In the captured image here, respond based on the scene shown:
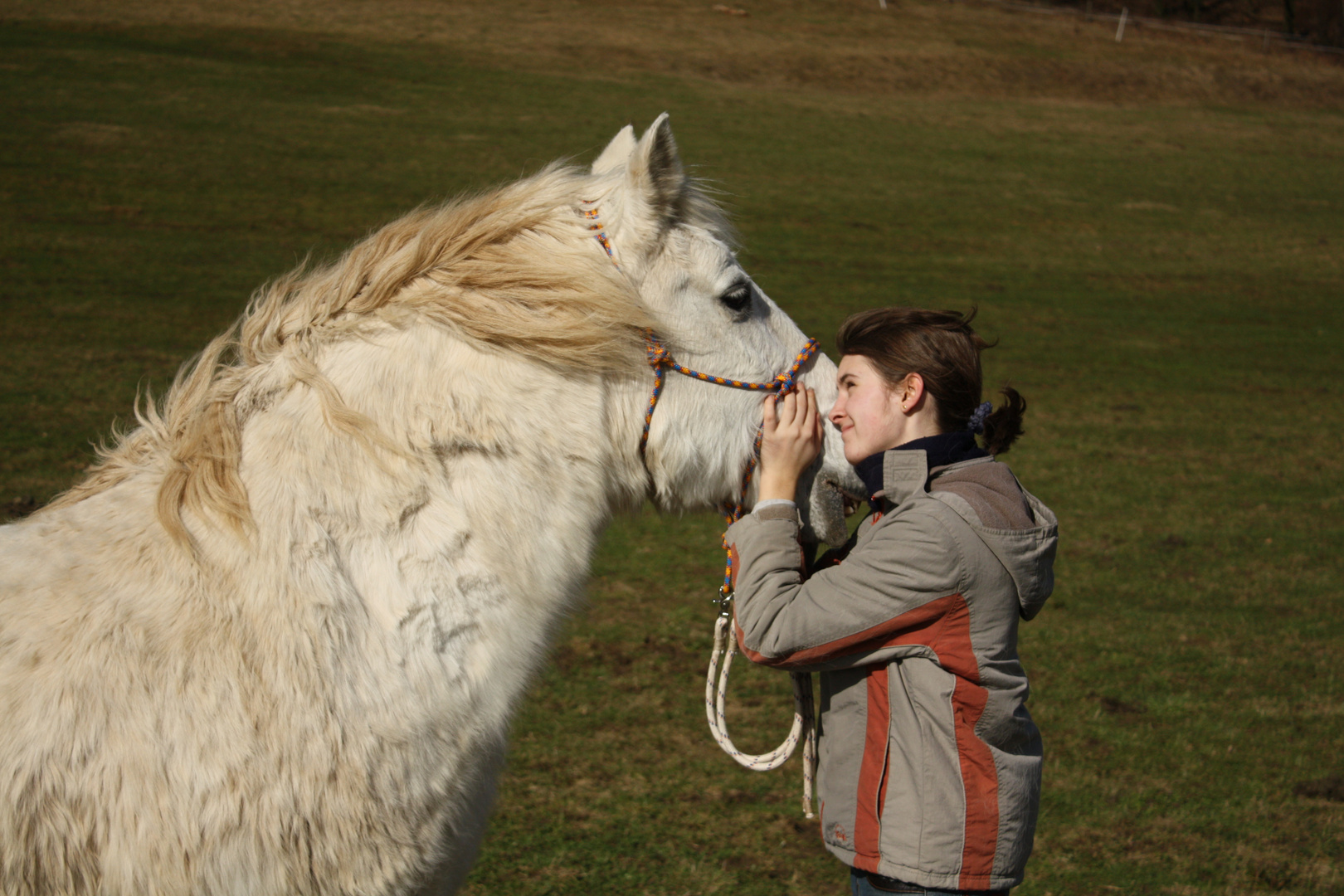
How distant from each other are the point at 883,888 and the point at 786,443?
94 cm

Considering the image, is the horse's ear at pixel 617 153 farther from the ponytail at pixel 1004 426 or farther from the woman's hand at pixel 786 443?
the ponytail at pixel 1004 426

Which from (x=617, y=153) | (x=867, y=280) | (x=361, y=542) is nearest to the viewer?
(x=361, y=542)

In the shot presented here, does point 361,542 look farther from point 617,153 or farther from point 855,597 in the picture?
point 617,153

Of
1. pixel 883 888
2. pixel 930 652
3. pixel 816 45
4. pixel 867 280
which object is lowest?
pixel 867 280

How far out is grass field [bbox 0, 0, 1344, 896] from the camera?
4.30 m

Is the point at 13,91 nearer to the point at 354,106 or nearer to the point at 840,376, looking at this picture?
the point at 354,106

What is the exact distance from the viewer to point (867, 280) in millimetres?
14641

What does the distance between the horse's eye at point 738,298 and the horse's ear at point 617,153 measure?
0.42 metres

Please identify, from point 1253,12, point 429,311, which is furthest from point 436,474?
point 1253,12

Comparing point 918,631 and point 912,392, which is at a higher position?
point 912,392

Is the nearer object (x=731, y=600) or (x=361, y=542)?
(x=361, y=542)

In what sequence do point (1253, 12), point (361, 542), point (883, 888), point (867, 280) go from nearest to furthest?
point (361, 542)
point (883, 888)
point (867, 280)
point (1253, 12)

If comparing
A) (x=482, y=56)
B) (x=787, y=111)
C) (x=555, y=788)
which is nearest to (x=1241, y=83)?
(x=787, y=111)

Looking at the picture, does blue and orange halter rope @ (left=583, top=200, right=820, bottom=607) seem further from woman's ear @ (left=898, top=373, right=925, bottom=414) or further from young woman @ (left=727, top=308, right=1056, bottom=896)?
woman's ear @ (left=898, top=373, right=925, bottom=414)
